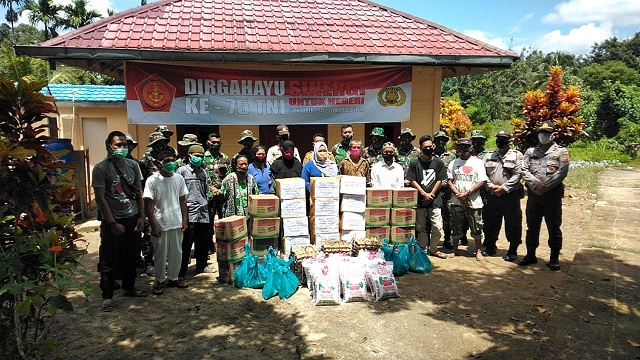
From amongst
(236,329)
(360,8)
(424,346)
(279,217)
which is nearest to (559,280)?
(424,346)

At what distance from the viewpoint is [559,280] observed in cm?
532

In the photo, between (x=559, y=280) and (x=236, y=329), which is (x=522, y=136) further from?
(x=236, y=329)

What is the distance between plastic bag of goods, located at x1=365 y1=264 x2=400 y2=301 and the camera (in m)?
4.68

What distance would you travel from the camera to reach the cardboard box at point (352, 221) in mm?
5910

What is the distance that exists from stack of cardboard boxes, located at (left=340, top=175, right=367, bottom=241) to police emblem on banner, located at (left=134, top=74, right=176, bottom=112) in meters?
3.61

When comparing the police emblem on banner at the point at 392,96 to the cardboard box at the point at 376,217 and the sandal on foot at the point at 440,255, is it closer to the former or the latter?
the cardboard box at the point at 376,217

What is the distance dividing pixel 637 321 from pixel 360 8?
8.51 metres

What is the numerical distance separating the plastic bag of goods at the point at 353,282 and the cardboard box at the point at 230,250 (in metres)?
1.37

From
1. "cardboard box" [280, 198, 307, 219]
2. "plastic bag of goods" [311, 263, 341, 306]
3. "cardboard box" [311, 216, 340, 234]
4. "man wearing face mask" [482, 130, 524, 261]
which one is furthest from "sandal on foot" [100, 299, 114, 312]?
"man wearing face mask" [482, 130, 524, 261]

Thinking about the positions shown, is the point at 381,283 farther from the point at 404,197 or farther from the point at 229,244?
the point at 229,244

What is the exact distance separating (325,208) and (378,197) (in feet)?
2.62

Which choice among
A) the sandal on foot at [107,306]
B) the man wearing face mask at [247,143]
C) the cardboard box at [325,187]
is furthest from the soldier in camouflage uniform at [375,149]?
the sandal on foot at [107,306]

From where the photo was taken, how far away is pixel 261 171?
6.09 meters

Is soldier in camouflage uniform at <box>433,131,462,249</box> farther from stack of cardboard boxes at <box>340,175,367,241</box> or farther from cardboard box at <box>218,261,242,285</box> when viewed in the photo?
cardboard box at <box>218,261,242,285</box>
